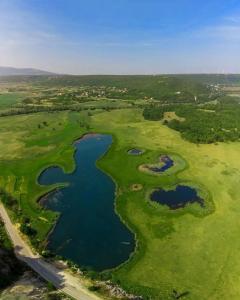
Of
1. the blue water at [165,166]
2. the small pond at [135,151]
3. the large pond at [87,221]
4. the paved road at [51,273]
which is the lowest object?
the large pond at [87,221]

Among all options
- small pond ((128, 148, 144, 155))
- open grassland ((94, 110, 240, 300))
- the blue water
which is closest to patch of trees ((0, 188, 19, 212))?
open grassland ((94, 110, 240, 300))

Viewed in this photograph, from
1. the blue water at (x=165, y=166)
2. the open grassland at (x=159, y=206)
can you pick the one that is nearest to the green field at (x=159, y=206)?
the open grassland at (x=159, y=206)

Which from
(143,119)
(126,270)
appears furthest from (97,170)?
(143,119)

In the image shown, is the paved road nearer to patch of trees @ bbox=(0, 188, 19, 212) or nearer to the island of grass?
patch of trees @ bbox=(0, 188, 19, 212)

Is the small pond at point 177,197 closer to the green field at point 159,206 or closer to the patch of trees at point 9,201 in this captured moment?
the green field at point 159,206

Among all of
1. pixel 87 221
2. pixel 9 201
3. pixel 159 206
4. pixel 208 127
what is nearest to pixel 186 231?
pixel 159 206

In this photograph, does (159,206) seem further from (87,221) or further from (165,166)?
(165,166)

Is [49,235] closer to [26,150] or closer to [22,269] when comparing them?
[22,269]

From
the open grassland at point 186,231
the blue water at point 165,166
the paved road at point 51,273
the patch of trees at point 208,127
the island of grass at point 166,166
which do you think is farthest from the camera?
the patch of trees at point 208,127
